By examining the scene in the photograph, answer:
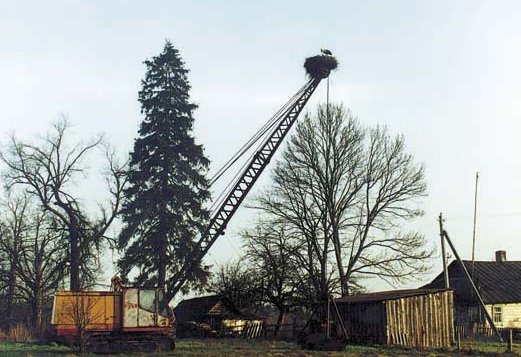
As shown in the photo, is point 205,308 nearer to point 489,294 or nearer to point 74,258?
point 74,258

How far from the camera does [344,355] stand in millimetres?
24047

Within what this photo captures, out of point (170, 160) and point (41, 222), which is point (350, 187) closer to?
point (170, 160)

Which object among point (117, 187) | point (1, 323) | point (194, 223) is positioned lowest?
point (1, 323)

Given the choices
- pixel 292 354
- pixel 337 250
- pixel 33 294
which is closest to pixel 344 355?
pixel 292 354

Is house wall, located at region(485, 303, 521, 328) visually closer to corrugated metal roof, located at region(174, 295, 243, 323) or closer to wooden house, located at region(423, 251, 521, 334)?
wooden house, located at region(423, 251, 521, 334)

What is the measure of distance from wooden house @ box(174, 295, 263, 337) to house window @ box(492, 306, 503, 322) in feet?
53.9

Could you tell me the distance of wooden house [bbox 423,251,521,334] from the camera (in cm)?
4356

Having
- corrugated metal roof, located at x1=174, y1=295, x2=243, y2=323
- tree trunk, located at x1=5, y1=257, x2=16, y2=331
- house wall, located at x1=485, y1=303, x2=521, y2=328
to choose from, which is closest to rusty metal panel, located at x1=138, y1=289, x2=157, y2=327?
corrugated metal roof, located at x1=174, y1=295, x2=243, y2=323

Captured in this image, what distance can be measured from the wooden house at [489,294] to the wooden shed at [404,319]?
9.64 meters

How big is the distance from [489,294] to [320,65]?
20.7m

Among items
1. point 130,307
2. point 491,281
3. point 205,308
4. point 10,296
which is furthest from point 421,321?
point 10,296

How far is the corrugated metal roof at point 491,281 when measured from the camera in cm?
4538

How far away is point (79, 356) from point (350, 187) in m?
22.4

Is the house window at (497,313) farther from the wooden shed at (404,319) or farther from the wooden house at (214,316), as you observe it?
the wooden house at (214,316)
